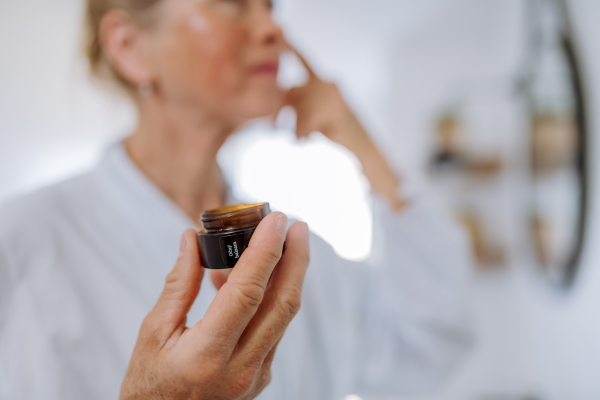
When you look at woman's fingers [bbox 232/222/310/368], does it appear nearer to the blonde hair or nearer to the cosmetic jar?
the cosmetic jar

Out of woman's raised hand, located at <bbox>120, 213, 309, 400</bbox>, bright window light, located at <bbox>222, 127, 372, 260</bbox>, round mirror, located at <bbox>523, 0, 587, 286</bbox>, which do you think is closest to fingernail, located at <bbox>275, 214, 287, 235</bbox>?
woman's raised hand, located at <bbox>120, 213, 309, 400</bbox>

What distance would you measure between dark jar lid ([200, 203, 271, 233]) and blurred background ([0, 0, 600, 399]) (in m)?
0.17

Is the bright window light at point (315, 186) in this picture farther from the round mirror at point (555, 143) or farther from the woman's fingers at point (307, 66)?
the round mirror at point (555, 143)

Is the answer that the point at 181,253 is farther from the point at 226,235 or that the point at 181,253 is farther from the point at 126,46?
the point at 126,46

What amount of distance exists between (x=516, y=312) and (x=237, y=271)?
1043 mm

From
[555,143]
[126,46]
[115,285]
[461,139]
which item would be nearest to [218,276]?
[115,285]

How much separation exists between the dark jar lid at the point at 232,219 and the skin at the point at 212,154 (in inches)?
0.6

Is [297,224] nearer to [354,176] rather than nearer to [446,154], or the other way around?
[354,176]

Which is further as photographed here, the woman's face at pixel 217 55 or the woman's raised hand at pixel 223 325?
the woman's face at pixel 217 55

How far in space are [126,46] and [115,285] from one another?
0.22 m

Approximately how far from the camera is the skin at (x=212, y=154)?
20cm

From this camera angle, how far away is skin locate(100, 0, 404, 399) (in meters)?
0.20

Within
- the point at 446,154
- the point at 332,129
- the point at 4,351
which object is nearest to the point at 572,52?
the point at 332,129

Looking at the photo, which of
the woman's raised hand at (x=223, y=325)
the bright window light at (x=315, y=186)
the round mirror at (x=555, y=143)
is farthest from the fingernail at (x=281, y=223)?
the round mirror at (x=555, y=143)
